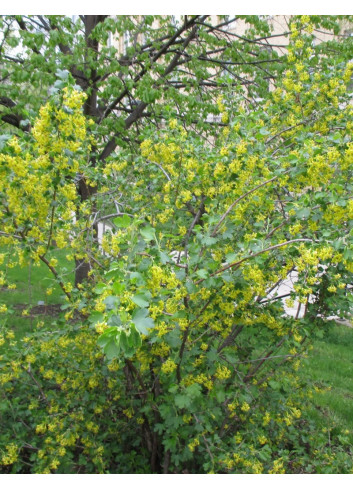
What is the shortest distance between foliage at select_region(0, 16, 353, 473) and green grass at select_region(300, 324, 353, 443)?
1.60 ft

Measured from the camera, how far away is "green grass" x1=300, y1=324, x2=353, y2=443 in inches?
147

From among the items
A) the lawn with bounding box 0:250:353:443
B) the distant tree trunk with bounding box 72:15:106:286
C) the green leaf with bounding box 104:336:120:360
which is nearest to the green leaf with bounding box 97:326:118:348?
the green leaf with bounding box 104:336:120:360

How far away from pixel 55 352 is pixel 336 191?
6.37ft

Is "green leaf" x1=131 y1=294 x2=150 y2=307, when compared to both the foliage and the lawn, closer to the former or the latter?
the foliage

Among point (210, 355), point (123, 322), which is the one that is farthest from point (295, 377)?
point (123, 322)

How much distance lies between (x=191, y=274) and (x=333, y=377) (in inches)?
145

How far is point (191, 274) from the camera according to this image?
1.91 metres

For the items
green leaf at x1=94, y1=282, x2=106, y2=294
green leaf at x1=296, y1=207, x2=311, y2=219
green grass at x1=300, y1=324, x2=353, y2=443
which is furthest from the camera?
green grass at x1=300, y1=324, x2=353, y2=443

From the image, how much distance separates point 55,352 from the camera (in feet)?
9.18

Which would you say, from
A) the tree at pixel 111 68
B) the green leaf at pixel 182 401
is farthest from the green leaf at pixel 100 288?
the tree at pixel 111 68

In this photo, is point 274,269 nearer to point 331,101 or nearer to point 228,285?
point 228,285

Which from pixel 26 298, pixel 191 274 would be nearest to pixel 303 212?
pixel 191 274

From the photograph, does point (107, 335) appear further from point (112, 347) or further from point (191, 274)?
point (191, 274)

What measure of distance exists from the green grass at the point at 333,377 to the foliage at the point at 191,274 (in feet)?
1.60
